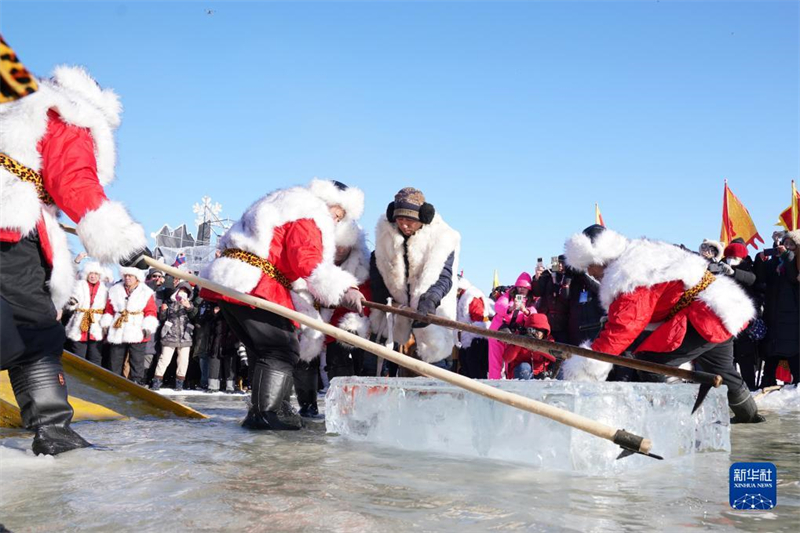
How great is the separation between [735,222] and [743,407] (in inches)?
385

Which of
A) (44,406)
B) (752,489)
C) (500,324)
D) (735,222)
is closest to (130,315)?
(500,324)

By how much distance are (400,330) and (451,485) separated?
2893 millimetres

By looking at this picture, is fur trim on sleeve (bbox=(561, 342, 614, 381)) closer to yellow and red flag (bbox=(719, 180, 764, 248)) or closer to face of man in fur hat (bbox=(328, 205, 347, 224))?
face of man in fur hat (bbox=(328, 205, 347, 224))

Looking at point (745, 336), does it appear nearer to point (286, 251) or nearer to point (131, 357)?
point (286, 251)

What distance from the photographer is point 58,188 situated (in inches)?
141

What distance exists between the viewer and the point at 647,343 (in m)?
5.08

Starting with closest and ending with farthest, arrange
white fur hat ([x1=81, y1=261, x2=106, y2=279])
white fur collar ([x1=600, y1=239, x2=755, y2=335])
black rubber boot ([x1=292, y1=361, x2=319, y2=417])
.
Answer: white fur collar ([x1=600, y1=239, x2=755, y2=335])
black rubber boot ([x1=292, y1=361, x2=319, y2=417])
white fur hat ([x1=81, y1=261, x2=106, y2=279])

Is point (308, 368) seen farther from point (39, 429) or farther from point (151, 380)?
point (151, 380)

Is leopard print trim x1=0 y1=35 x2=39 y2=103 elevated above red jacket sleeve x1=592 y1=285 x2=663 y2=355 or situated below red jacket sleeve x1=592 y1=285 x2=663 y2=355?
above

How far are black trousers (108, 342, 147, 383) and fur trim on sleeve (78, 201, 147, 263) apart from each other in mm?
7023

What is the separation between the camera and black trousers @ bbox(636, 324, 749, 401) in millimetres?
5094

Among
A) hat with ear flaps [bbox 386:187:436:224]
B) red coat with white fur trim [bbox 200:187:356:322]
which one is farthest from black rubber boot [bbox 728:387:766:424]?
red coat with white fur trim [bbox 200:187:356:322]

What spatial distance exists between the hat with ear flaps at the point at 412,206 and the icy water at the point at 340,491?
2047mm

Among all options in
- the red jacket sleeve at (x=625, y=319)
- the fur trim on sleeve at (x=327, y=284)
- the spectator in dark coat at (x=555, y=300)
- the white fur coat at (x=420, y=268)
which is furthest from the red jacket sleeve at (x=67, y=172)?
the spectator in dark coat at (x=555, y=300)
